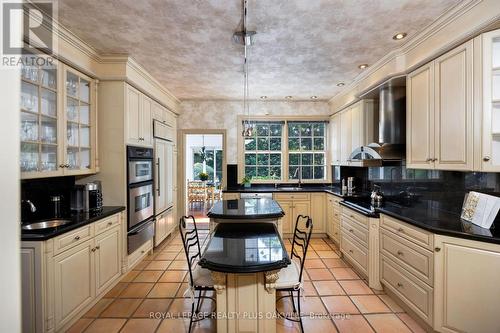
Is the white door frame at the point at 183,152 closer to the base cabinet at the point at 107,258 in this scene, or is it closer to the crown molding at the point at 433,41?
the base cabinet at the point at 107,258

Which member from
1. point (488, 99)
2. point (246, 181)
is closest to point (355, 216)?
point (488, 99)

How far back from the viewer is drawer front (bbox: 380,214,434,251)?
2095mm

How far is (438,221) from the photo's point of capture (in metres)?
2.26

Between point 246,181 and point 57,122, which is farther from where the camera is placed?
point 246,181

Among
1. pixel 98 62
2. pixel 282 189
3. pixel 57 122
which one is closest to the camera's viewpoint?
pixel 57 122

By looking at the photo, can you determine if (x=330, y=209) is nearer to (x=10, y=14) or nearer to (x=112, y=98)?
(x=112, y=98)

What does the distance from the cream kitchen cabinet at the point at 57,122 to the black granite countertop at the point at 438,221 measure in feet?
10.7

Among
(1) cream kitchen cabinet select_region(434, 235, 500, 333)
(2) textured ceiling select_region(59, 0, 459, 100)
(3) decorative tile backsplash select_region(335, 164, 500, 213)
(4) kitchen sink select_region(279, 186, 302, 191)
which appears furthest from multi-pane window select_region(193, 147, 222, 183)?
(1) cream kitchen cabinet select_region(434, 235, 500, 333)

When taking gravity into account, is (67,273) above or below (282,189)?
below

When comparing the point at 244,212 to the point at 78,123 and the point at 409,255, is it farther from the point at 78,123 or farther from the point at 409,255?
the point at 78,123

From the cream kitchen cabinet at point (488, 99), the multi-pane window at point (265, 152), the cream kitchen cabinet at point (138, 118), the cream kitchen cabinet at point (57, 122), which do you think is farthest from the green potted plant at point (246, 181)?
the cream kitchen cabinet at point (488, 99)

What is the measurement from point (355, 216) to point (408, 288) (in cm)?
104

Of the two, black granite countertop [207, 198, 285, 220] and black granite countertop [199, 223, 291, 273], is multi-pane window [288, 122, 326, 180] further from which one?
black granite countertop [199, 223, 291, 273]

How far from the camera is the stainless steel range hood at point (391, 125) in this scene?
10.2 ft
